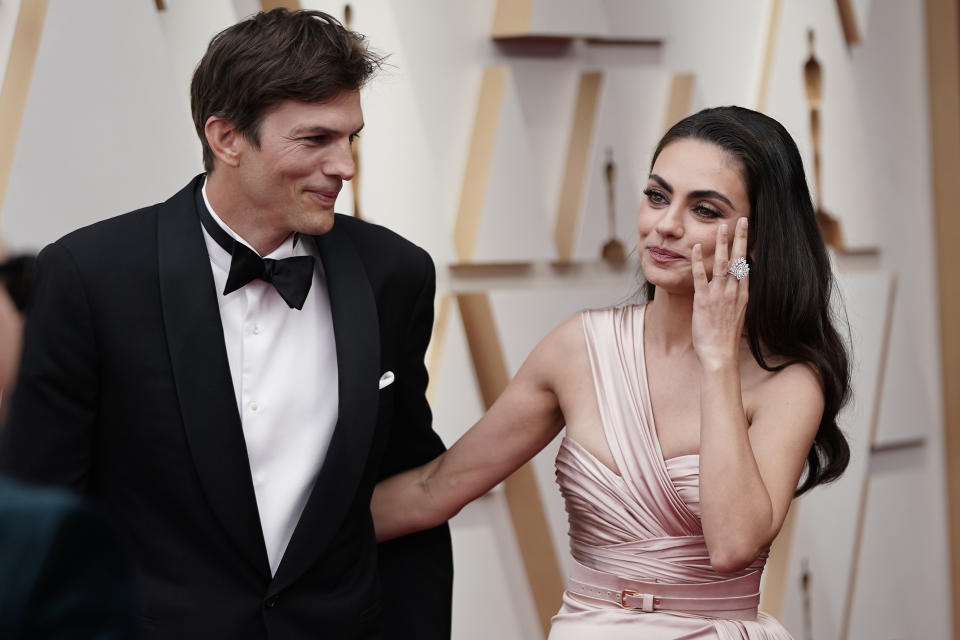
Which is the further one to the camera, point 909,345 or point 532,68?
point 909,345

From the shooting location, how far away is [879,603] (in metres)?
4.31

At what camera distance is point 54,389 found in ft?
5.81

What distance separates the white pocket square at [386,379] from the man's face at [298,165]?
259mm

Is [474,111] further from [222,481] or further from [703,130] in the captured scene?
[222,481]

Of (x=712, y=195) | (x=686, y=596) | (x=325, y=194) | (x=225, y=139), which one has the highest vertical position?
(x=225, y=139)

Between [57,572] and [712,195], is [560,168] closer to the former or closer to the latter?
[712,195]

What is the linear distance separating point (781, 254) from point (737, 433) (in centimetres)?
33

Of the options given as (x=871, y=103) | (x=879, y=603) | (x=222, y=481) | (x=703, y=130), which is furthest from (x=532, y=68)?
(x=879, y=603)

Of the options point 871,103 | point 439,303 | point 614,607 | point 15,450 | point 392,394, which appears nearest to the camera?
point 15,450

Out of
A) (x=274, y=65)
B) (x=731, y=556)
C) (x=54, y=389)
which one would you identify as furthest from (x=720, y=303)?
(x=54, y=389)

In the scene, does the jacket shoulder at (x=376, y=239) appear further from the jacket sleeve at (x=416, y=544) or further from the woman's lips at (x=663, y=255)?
the woman's lips at (x=663, y=255)

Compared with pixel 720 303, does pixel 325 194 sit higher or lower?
higher

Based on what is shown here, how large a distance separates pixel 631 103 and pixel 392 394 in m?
1.74

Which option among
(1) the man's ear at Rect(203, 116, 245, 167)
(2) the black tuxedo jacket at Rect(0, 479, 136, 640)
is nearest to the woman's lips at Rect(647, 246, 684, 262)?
(1) the man's ear at Rect(203, 116, 245, 167)
